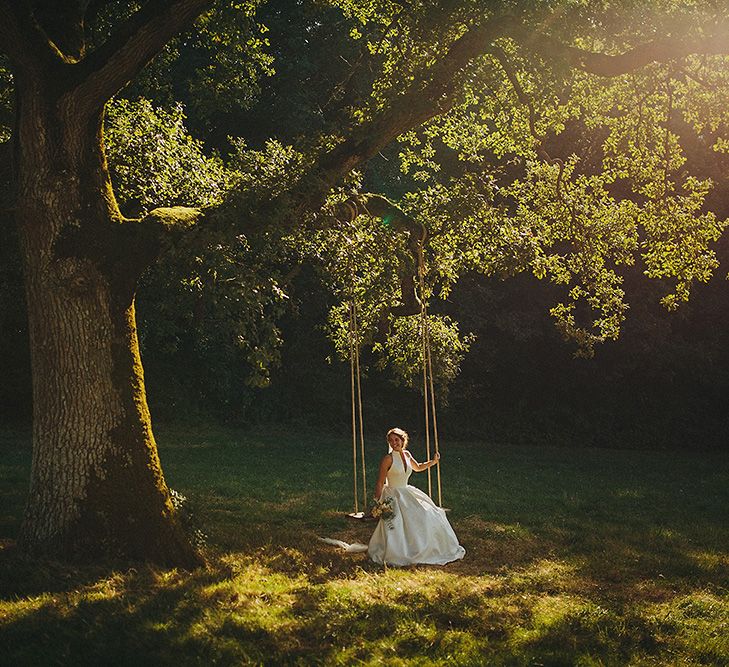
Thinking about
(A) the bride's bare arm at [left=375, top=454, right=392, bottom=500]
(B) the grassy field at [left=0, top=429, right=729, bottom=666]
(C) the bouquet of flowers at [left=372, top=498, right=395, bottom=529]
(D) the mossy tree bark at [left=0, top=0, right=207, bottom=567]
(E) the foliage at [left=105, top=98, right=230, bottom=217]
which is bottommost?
(B) the grassy field at [left=0, top=429, right=729, bottom=666]

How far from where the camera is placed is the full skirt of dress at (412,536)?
9.53m

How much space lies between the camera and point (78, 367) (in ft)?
27.7

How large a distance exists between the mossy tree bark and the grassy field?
0.59m

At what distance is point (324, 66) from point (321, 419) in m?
10.7

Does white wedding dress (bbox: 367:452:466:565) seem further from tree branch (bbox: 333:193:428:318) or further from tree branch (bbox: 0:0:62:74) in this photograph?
tree branch (bbox: 0:0:62:74)

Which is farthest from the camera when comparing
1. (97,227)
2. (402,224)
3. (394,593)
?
(402,224)

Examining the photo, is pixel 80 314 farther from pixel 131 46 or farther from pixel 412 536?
pixel 412 536

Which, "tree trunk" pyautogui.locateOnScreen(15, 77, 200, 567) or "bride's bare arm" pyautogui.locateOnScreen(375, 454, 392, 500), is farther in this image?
"bride's bare arm" pyautogui.locateOnScreen(375, 454, 392, 500)

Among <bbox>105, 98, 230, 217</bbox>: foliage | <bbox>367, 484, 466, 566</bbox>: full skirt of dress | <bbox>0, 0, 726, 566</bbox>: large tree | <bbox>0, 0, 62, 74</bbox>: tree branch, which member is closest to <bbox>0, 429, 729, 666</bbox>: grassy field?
<bbox>367, 484, 466, 566</bbox>: full skirt of dress

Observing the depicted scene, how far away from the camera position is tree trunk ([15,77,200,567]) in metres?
8.34

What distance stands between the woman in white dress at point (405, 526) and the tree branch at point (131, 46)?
16.6 feet

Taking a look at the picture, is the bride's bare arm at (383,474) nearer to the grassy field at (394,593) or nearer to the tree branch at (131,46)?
the grassy field at (394,593)

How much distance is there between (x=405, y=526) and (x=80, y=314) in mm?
4311

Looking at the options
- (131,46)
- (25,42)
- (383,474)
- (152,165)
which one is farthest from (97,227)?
(383,474)
